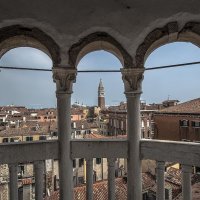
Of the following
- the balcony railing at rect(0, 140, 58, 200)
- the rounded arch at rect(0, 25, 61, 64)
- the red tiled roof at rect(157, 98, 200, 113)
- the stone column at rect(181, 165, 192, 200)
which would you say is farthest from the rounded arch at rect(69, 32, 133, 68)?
the red tiled roof at rect(157, 98, 200, 113)

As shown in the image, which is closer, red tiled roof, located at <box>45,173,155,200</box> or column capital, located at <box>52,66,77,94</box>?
column capital, located at <box>52,66,77,94</box>

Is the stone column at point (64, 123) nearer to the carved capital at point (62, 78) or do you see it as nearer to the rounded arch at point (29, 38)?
the carved capital at point (62, 78)

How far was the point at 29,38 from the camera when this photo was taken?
8.12 m

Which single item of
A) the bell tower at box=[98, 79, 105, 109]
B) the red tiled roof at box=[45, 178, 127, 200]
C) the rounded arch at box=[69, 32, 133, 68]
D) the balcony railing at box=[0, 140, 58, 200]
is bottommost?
the red tiled roof at box=[45, 178, 127, 200]

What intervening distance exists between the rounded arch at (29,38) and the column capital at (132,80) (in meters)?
Answer: 1.72

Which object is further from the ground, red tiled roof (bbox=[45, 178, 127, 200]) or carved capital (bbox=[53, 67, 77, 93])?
carved capital (bbox=[53, 67, 77, 93])

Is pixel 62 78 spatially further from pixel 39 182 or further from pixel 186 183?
pixel 186 183

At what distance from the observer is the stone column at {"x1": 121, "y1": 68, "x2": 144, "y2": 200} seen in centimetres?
806

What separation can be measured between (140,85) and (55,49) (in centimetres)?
230

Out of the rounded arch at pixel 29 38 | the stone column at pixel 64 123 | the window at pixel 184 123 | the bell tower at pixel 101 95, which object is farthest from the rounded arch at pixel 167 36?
the bell tower at pixel 101 95

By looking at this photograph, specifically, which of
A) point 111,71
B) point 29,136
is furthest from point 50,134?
point 111,71

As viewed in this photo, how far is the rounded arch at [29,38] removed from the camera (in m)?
7.93

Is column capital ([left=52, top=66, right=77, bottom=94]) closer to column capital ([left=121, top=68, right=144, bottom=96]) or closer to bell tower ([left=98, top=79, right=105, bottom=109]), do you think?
column capital ([left=121, top=68, right=144, bottom=96])

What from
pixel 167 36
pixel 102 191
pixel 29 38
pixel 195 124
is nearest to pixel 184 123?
pixel 195 124
